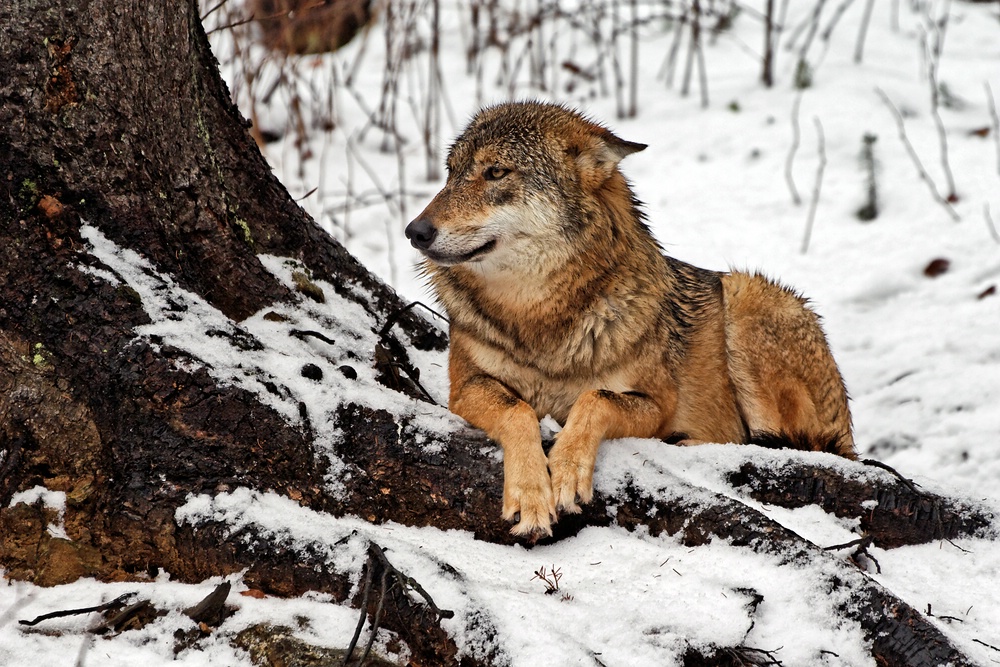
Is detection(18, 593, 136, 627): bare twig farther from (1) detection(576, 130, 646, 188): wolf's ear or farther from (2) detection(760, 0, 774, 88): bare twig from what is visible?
(2) detection(760, 0, 774, 88): bare twig

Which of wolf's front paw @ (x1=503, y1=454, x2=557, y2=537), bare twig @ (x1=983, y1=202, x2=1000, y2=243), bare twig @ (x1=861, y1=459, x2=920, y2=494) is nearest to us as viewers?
wolf's front paw @ (x1=503, y1=454, x2=557, y2=537)

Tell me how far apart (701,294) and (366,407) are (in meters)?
2.04

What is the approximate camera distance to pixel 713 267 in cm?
678

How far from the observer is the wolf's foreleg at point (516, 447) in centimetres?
293

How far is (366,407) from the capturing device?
9.96ft

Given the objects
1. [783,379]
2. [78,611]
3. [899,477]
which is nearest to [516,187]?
[783,379]

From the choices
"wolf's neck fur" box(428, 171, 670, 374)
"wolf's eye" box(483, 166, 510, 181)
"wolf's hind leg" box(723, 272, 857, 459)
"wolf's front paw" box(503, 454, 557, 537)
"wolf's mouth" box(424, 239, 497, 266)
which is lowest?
"wolf's hind leg" box(723, 272, 857, 459)

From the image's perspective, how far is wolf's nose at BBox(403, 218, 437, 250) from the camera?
11.3 ft

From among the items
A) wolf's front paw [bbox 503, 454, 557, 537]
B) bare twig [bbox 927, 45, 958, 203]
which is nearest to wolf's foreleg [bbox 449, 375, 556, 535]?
wolf's front paw [bbox 503, 454, 557, 537]

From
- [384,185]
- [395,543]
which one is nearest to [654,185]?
[384,185]

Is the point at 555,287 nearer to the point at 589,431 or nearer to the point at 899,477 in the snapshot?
the point at 589,431

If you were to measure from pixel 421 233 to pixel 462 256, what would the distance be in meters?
0.20

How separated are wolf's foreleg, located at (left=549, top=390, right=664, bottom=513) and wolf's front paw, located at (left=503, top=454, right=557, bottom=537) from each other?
0.16 feet

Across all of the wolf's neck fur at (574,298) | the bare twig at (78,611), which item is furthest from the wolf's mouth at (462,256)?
the bare twig at (78,611)
